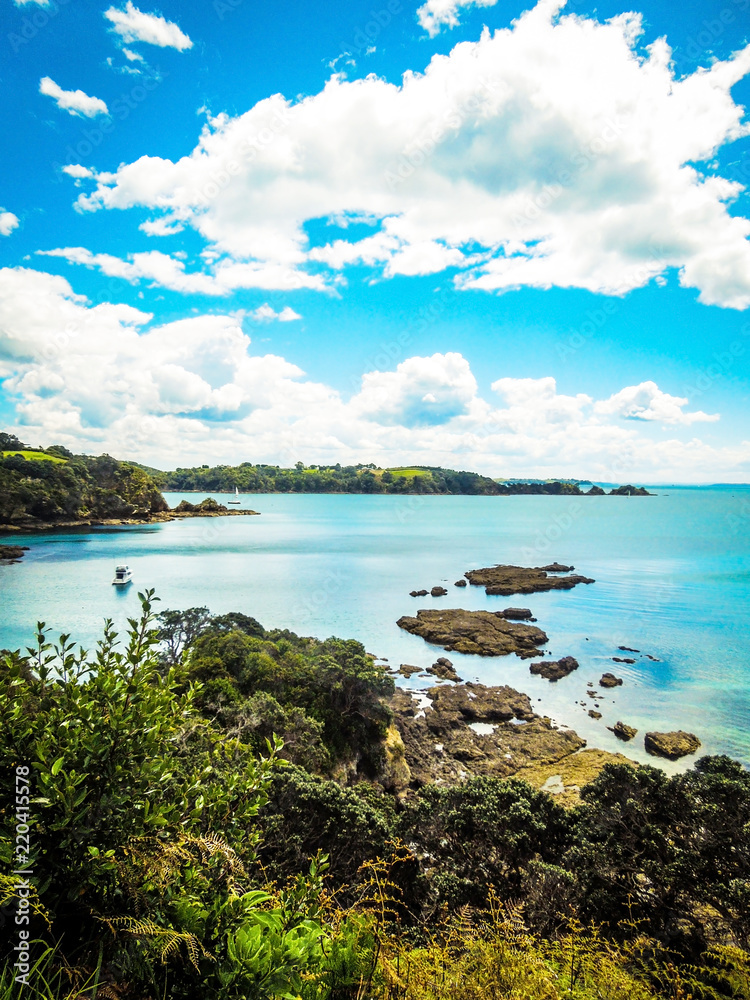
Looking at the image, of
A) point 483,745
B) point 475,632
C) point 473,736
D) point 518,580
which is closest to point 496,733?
point 473,736

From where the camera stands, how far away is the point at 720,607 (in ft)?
141

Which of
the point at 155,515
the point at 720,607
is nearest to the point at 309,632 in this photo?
the point at 720,607

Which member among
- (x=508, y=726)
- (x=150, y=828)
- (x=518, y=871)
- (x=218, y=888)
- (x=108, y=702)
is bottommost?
(x=508, y=726)

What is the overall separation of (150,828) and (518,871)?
8261 millimetres

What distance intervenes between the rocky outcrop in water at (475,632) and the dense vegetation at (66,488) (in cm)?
6366

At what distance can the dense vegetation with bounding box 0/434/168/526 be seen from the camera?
71625mm

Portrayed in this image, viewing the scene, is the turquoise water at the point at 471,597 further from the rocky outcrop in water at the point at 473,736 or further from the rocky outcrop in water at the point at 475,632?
the rocky outcrop in water at the point at 473,736

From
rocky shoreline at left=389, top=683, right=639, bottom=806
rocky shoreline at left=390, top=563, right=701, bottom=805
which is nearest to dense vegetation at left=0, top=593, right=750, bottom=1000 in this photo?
rocky shoreline at left=389, top=683, right=639, bottom=806

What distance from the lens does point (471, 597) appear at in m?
46.6

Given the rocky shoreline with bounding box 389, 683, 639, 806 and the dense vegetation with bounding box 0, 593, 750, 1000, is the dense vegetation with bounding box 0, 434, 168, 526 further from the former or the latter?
the dense vegetation with bounding box 0, 593, 750, 1000

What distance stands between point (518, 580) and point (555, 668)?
2420cm

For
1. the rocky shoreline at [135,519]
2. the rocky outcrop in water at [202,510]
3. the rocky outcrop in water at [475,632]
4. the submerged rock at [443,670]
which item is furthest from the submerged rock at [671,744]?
the rocky outcrop in water at [202,510]

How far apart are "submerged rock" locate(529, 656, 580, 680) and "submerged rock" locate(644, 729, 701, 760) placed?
768 centimetres

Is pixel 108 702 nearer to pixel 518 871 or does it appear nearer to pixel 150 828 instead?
pixel 150 828
